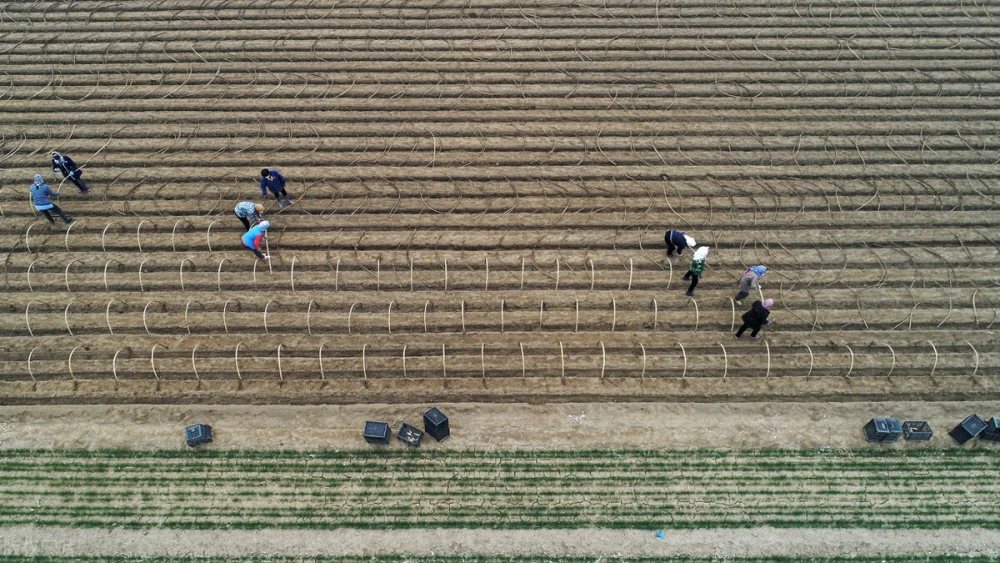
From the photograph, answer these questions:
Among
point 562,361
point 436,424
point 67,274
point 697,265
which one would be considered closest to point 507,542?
point 436,424

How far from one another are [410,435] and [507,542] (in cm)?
270

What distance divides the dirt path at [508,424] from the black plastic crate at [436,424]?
25 cm

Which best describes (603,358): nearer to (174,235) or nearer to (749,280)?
(749,280)

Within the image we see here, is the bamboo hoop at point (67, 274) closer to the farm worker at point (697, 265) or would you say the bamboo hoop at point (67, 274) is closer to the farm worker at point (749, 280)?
the farm worker at point (697, 265)

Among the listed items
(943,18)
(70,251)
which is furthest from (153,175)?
(943,18)

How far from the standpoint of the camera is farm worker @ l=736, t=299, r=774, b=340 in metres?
10.9

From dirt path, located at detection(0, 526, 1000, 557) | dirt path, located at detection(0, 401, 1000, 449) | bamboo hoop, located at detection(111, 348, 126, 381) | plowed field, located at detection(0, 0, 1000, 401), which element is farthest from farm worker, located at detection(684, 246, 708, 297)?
bamboo hoop, located at detection(111, 348, 126, 381)

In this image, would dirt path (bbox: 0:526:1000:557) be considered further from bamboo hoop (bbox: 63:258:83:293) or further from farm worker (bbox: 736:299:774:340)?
bamboo hoop (bbox: 63:258:83:293)

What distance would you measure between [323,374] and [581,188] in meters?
8.17

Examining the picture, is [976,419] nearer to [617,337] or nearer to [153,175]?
[617,337]

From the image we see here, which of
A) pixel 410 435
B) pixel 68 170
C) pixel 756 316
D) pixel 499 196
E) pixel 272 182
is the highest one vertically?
pixel 68 170

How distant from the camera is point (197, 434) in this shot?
34.4 ft

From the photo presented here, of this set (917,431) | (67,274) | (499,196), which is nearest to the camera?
(917,431)

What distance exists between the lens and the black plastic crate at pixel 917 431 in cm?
1060
